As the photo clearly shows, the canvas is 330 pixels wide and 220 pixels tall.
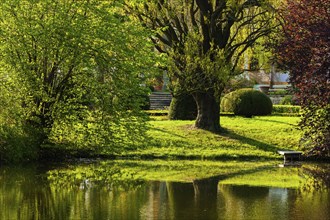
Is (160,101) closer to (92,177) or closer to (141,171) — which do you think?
(141,171)

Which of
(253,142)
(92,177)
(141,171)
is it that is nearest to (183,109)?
(253,142)

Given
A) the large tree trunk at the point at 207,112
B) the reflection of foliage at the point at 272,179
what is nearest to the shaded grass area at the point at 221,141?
the large tree trunk at the point at 207,112

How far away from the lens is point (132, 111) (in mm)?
19719

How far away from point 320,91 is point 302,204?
6.96 m

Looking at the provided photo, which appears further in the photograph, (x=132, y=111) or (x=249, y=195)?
(x=132, y=111)

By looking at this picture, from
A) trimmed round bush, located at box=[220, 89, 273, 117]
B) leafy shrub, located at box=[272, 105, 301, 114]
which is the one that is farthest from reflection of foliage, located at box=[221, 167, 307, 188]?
leafy shrub, located at box=[272, 105, 301, 114]

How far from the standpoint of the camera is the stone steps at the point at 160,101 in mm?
39269

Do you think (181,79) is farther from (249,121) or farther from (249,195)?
(249,195)

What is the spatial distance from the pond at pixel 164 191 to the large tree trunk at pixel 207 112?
15.4ft

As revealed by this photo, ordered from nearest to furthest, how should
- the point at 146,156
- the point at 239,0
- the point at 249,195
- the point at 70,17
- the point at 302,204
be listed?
the point at 302,204 → the point at 249,195 → the point at 70,17 → the point at 146,156 → the point at 239,0

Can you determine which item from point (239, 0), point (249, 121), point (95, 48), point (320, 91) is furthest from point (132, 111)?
point (249, 121)

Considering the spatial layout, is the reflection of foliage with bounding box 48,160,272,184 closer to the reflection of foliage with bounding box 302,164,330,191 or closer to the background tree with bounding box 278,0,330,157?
the reflection of foliage with bounding box 302,164,330,191

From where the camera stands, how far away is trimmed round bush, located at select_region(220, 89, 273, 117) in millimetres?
30703

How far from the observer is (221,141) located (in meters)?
23.7
